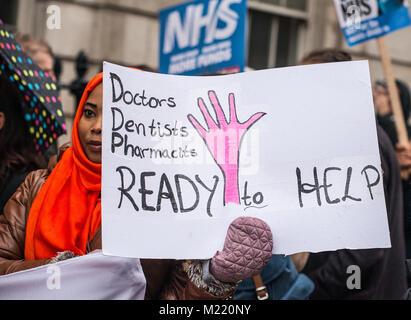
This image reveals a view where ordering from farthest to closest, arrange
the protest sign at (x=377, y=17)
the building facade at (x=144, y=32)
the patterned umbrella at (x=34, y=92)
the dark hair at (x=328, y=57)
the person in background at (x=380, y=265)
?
1. the building facade at (x=144, y=32)
2. the protest sign at (x=377, y=17)
3. the dark hair at (x=328, y=57)
4. the person in background at (x=380, y=265)
5. the patterned umbrella at (x=34, y=92)

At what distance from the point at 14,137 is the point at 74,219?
83cm

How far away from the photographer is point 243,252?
1.67 metres

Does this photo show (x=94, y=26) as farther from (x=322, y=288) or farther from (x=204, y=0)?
(x=322, y=288)

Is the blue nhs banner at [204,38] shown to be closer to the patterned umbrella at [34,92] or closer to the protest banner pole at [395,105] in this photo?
the protest banner pole at [395,105]

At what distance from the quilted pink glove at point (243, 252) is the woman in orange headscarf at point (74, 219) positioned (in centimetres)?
14

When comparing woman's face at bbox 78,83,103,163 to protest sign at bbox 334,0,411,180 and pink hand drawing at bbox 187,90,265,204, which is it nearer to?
pink hand drawing at bbox 187,90,265,204

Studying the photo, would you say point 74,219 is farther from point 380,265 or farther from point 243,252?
point 380,265

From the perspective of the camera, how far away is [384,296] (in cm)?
274

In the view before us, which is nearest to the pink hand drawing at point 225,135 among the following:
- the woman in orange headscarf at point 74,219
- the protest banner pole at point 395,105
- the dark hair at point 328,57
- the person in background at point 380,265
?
the woman in orange headscarf at point 74,219

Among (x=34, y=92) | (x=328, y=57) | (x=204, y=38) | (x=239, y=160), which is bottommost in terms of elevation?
(x=239, y=160)

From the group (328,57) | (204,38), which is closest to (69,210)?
(328,57)

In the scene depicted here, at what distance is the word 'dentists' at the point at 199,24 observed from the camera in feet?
14.1

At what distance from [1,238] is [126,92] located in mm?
566

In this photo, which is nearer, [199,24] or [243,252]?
[243,252]
